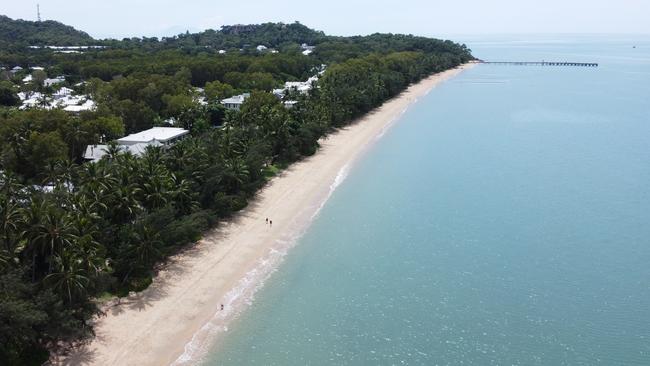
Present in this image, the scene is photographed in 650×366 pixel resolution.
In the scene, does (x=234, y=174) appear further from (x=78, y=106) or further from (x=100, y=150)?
(x=78, y=106)

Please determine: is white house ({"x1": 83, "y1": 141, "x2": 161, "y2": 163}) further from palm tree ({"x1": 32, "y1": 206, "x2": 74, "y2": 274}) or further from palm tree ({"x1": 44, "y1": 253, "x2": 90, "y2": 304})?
palm tree ({"x1": 44, "y1": 253, "x2": 90, "y2": 304})

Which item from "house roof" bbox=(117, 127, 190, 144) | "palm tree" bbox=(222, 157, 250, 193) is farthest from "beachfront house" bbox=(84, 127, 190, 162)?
"palm tree" bbox=(222, 157, 250, 193)

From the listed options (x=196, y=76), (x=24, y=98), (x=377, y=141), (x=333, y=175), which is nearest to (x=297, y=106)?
(x=377, y=141)

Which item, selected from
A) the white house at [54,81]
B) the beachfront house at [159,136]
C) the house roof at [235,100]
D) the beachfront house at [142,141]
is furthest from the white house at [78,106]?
the white house at [54,81]

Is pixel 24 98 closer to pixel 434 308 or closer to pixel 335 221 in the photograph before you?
pixel 335 221

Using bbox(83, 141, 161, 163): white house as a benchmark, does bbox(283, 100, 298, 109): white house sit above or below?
above

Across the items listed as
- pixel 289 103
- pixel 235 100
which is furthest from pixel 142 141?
pixel 289 103
